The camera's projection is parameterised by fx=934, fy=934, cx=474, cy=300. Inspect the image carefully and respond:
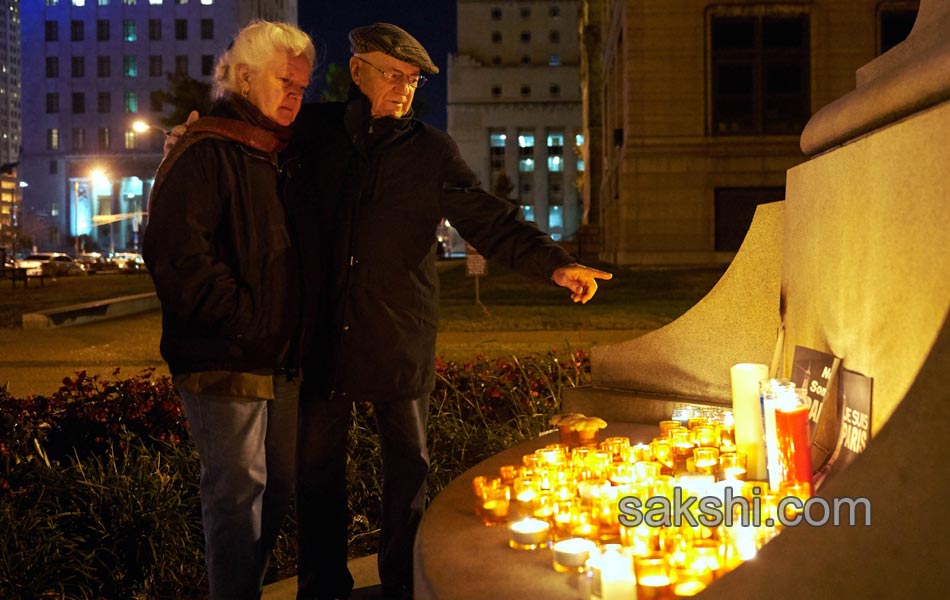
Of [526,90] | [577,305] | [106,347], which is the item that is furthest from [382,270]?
[526,90]

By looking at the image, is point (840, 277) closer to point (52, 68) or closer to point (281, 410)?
point (281, 410)

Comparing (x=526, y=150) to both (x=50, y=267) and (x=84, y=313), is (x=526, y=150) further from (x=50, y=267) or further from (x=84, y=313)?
(x=84, y=313)

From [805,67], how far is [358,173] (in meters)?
26.9

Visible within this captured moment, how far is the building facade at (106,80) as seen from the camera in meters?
101

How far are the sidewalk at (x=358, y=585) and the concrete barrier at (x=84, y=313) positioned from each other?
479 inches

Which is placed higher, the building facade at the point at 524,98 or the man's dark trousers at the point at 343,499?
the building facade at the point at 524,98

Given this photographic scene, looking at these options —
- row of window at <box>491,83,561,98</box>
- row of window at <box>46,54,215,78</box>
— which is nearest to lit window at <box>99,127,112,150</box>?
row of window at <box>46,54,215,78</box>

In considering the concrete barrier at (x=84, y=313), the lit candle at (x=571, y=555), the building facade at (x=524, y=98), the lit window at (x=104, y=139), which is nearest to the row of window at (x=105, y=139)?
the lit window at (x=104, y=139)

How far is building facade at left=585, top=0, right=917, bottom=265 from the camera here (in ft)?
88.9

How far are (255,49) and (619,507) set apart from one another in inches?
72.0

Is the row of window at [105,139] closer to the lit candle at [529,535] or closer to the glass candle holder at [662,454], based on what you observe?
the glass candle holder at [662,454]

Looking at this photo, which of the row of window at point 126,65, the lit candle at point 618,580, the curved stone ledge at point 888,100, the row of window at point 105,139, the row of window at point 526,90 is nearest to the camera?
the lit candle at point 618,580

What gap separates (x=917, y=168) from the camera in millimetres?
2479

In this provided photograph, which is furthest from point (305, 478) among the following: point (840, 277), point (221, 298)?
point (840, 277)
